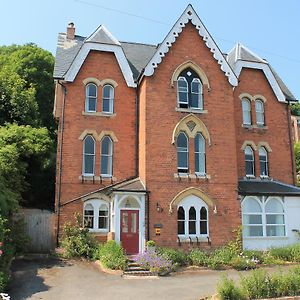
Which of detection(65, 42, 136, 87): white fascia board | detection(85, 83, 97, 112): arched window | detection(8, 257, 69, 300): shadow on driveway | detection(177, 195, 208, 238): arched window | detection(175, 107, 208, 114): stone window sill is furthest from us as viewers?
detection(65, 42, 136, 87): white fascia board

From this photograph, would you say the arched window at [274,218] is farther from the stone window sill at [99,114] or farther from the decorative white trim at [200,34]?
the stone window sill at [99,114]

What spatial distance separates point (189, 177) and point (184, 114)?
365 centimetres

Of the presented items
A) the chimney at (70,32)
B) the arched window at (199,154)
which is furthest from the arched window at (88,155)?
the chimney at (70,32)

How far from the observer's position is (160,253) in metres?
20.3

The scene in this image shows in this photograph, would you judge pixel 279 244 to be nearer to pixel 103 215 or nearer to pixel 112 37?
pixel 103 215

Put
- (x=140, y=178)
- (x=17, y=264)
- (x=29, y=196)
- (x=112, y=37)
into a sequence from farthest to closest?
(x=29, y=196) < (x=112, y=37) < (x=140, y=178) < (x=17, y=264)

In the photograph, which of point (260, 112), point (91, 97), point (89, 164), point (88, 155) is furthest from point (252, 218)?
point (91, 97)

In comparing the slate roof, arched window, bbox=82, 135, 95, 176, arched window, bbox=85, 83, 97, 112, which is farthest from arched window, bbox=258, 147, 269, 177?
arched window, bbox=85, 83, 97, 112

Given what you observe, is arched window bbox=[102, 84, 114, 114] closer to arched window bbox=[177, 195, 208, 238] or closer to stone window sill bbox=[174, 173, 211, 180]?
stone window sill bbox=[174, 173, 211, 180]

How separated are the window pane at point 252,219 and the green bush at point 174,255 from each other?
4866mm

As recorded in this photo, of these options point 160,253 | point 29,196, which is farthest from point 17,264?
point 29,196

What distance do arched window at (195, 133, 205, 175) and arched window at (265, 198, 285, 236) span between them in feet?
15.1

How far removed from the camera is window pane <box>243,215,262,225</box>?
2369 cm

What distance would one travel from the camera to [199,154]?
23469 mm
